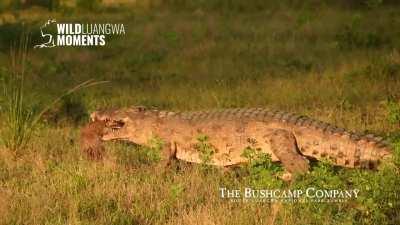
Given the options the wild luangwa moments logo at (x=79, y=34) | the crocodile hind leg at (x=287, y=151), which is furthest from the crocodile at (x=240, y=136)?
the wild luangwa moments logo at (x=79, y=34)

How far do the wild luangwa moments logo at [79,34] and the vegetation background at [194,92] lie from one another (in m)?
0.24

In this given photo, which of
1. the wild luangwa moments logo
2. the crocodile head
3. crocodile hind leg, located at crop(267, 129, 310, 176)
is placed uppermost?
the wild luangwa moments logo

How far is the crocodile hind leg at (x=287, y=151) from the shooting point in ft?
21.3

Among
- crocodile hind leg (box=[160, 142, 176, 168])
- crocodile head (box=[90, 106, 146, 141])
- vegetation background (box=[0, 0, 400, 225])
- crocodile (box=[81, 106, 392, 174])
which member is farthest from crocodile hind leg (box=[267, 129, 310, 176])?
crocodile head (box=[90, 106, 146, 141])

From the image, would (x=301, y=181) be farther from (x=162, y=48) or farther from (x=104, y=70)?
(x=162, y=48)

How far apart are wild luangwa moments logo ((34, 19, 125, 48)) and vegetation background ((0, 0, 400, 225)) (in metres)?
0.24

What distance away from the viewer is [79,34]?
15.8 meters

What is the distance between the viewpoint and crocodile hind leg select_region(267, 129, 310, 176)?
6.50 m

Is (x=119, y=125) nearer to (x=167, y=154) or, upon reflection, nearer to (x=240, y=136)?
(x=167, y=154)

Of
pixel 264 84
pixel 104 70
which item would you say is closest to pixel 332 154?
pixel 264 84

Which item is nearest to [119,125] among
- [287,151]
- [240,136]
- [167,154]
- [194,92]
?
[167,154]

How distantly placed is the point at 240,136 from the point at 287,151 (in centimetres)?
61

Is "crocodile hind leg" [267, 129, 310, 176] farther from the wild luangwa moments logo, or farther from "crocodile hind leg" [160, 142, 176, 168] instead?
the wild luangwa moments logo

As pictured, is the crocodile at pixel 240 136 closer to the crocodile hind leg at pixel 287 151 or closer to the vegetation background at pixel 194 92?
the crocodile hind leg at pixel 287 151
